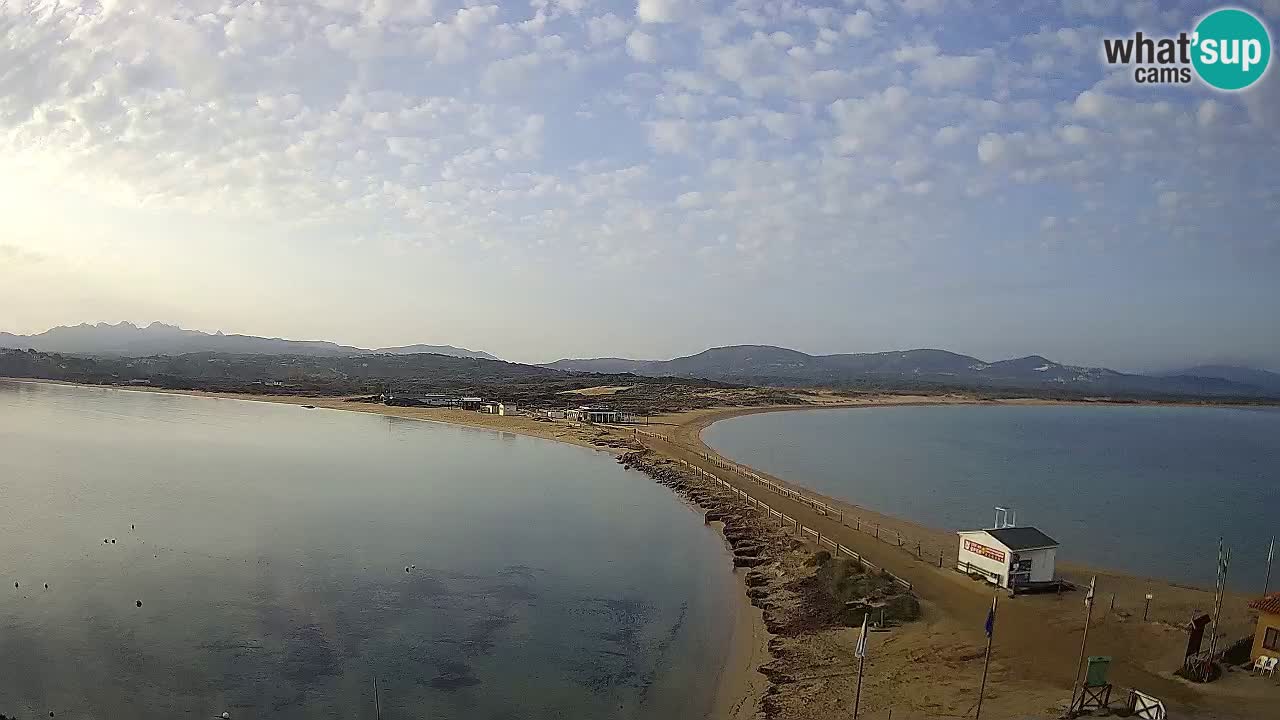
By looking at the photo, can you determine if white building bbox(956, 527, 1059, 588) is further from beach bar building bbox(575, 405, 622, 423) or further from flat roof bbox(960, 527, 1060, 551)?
beach bar building bbox(575, 405, 622, 423)

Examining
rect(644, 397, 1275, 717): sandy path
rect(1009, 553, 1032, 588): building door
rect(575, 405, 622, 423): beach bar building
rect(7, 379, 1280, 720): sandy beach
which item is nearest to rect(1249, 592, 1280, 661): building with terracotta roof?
rect(7, 379, 1280, 720): sandy beach

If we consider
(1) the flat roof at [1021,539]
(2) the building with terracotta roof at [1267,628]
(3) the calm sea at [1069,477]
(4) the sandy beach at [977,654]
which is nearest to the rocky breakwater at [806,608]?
(4) the sandy beach at [977,654]

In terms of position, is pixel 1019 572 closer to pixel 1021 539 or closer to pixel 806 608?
pixel 1021 539

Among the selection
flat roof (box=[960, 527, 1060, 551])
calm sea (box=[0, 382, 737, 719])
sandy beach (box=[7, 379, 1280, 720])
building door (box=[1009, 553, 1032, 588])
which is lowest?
calm sea (box=[0, 382, 737, 719])

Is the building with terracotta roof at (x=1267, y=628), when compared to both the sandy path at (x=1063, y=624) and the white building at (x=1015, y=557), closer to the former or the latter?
the sandy path at (x=1063, y=624)

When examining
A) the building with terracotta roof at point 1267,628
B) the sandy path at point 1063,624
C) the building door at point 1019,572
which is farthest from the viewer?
the building door at point 1019,572

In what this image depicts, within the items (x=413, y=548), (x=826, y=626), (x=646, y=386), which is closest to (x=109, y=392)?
(x=646, y=386)
